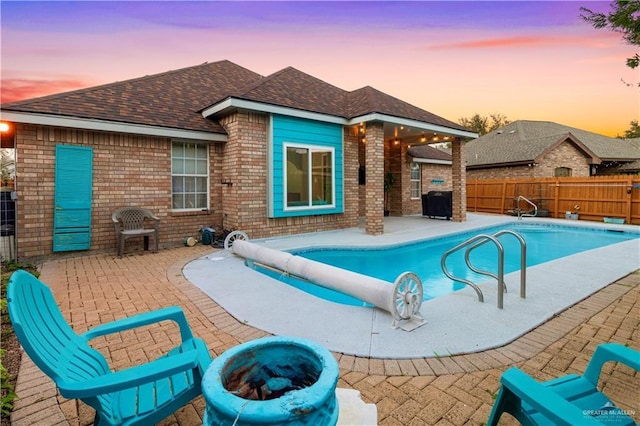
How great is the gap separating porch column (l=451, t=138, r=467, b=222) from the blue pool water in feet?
5.51

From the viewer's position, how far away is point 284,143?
8758mm

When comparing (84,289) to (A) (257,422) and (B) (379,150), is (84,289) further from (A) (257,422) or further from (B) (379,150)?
(B) (379,150)

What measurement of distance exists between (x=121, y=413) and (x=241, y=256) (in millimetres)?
4992

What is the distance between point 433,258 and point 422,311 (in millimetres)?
4607

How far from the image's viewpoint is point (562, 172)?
1953 cm

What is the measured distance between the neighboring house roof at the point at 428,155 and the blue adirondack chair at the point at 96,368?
1484 centimetres

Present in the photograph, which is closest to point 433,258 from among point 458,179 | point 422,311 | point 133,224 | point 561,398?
point 422,311

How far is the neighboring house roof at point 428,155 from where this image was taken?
15.6 meters

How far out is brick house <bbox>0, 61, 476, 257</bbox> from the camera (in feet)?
22.1

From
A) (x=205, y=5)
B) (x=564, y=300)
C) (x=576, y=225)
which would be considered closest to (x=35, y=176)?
(x=205, y=5)

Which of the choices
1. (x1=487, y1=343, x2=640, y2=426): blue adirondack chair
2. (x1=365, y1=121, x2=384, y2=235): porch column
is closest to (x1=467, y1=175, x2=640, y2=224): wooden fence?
(x1=365, y1=121, x2=384, y2=235): porch column

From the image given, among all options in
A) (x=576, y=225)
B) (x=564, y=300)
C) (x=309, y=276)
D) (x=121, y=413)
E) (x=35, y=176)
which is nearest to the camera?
(x=121, y=413)

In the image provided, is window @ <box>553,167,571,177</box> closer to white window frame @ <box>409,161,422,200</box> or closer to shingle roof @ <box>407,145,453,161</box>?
shingle roof @ <box>407,145,453,161</box>

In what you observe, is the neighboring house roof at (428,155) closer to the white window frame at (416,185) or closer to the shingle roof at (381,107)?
the white window frame at (416,185)
